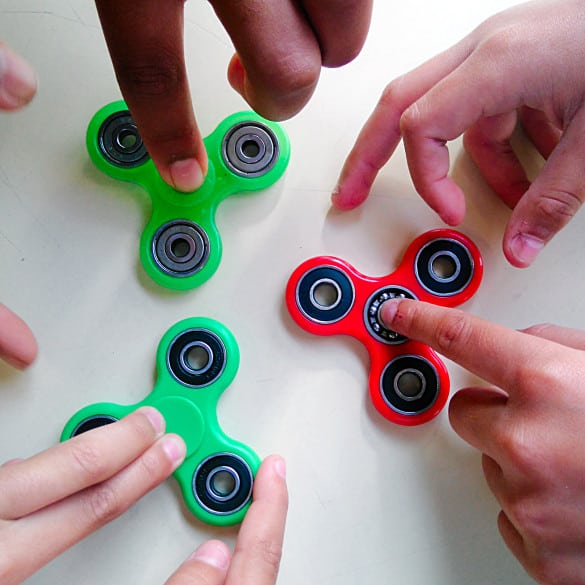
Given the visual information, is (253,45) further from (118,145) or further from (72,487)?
(72,487)

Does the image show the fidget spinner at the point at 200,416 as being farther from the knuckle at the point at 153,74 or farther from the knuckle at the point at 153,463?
the knuckle at the point at 153,74

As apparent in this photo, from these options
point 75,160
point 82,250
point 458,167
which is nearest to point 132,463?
point 82,250

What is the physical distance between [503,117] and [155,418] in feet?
1.69

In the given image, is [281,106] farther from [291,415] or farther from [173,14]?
[291,415]

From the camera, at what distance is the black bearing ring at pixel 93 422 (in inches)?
29.3

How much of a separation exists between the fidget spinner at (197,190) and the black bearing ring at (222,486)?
209 millimetres

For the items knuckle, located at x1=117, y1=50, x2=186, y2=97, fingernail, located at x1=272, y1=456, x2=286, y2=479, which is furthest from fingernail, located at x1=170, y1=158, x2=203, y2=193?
fingernail, located at x1=272, y1=456, x2=286, y2=479

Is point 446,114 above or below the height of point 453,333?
above

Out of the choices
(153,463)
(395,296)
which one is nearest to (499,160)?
(395,296)

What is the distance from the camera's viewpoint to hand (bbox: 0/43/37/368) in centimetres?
73

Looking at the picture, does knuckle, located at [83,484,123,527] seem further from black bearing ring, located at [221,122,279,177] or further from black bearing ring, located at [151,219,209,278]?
black bearing ring, located at [221,122,279,177]

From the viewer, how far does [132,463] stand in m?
0.69

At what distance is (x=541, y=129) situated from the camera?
0.75 m

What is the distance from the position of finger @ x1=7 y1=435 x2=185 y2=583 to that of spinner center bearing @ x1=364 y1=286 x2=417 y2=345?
26 cm
